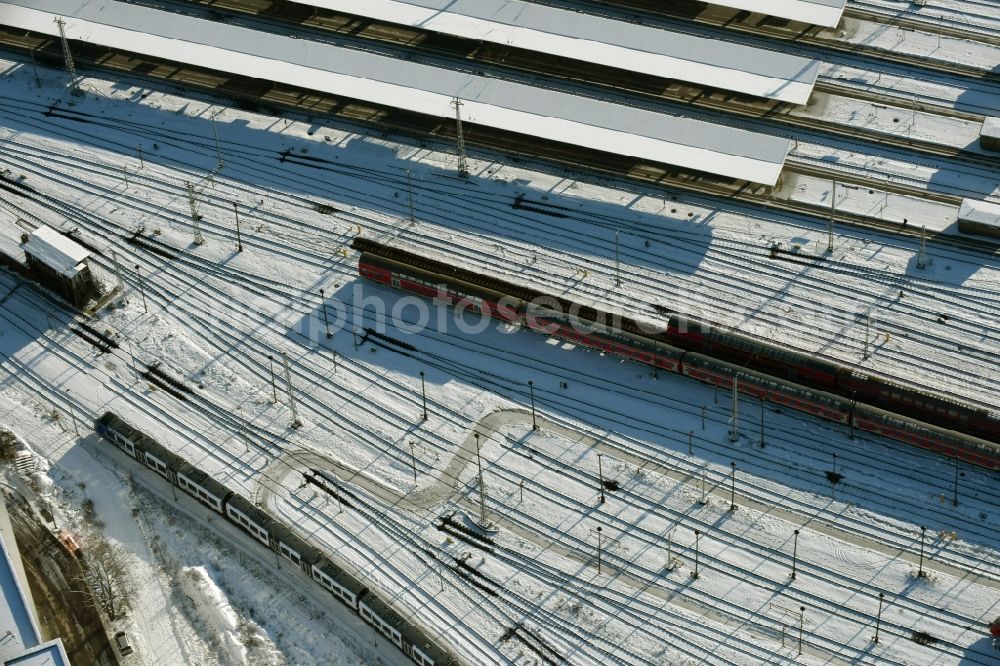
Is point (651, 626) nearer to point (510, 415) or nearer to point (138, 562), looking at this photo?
point (510, 415)

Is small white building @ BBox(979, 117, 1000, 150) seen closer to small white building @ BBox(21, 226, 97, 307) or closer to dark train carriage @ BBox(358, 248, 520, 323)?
dark train carriage @ BBox(358, 248, 520, 323)

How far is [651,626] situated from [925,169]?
61519 millimetres

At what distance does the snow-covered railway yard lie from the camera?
123062 mm

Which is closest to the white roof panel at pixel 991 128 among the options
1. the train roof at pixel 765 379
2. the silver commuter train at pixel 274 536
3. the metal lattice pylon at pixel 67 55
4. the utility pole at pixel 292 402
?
the train roof at pixel 765 379

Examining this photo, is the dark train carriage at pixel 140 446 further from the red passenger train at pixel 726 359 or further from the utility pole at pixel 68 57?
the utility pole at pixel 68 57

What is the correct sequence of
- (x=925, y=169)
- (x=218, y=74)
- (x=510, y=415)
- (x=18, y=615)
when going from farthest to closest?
1. (x=218, y=74)
2. (x=925, y=169)
3. (x=510, y=415)
4. (x=18, y=615)

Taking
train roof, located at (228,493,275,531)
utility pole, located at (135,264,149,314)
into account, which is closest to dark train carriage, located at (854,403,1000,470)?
train roof, located at (228,493,275,531)

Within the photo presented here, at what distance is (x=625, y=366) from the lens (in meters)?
141

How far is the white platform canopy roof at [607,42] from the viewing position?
6427 inches

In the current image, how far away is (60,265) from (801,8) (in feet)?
263

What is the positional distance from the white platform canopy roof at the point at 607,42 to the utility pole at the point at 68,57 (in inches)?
982

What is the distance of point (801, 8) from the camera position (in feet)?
562

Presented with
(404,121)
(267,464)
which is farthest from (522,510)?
(404,121)

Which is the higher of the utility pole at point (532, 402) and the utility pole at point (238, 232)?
the utility pole at point (238, 232)
